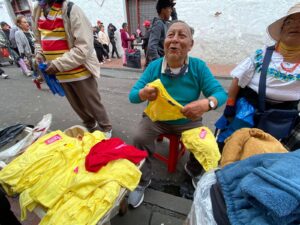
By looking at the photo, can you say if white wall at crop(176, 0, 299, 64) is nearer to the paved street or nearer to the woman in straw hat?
the paved street

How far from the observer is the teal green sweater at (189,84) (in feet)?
5.78

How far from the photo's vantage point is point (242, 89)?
1784 millimetres

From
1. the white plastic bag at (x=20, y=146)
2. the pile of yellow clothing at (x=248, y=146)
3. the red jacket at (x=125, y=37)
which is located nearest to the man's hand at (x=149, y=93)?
the pile of yellow clothing at (x=248, y=146)

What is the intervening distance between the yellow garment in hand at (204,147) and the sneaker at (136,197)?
72cm

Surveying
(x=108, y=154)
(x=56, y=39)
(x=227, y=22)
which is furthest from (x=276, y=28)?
(x=227, y=22)

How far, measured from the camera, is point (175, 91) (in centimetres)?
185

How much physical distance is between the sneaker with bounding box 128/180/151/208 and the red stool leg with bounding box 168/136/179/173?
457mm

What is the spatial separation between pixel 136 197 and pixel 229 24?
7.05 meters

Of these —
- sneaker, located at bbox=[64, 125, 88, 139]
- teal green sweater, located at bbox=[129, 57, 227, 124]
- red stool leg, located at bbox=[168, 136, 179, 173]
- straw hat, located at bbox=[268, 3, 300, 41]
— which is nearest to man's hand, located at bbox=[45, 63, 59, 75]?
sneaker, located at bbox=[64, 125, 88, 139]

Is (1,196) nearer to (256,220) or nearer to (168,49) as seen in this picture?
(256,220)

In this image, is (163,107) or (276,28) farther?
(163,107)

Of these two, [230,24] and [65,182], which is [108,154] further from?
[230,24]

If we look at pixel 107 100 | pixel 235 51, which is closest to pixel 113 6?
pixel 235 51

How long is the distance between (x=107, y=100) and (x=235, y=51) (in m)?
5.48
